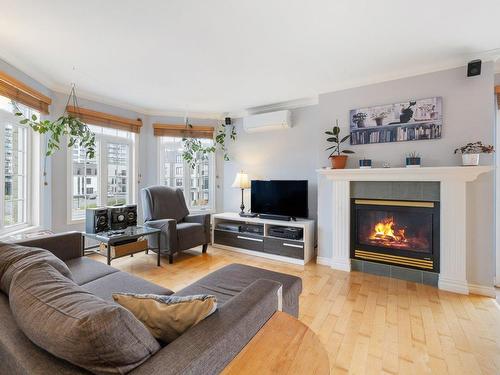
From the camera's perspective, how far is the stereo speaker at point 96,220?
118 inches

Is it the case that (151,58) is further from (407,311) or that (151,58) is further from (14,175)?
(407,311)

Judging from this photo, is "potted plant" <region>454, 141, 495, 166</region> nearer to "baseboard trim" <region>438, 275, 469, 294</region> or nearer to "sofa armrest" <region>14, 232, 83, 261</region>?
"baseboard trim" <region>438, 275, 469, 294</region>

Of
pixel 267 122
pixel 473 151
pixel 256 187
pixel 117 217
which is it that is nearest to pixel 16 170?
pixel 117 217

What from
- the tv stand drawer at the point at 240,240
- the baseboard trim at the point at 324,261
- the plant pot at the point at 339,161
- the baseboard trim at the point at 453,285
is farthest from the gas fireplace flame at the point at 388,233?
the tv stand drawer at the point at 240,240

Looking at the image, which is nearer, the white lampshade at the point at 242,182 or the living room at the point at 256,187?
the living room at the point at 256,187

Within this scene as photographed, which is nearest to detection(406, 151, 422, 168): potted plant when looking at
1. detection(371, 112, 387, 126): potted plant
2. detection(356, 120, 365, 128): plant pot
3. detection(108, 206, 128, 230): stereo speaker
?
detection(371, 112, 387, 126): potted plant

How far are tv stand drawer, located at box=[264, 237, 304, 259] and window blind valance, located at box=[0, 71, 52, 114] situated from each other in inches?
127

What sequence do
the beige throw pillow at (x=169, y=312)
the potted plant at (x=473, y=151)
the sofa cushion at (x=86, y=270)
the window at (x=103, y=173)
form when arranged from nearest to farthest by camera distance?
the beige throw pillow at (x=169, y=312)
the sofa cushion at (x=86, y=270)
the potted plant at (x=473, y=151)
the window at (x=103, y=173)

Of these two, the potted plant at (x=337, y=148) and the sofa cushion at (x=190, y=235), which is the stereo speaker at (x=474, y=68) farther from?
the sofa cushion at (x=190, y=235)

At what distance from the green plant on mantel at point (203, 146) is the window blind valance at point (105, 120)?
81 cm

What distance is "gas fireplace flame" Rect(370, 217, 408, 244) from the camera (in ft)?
9.25

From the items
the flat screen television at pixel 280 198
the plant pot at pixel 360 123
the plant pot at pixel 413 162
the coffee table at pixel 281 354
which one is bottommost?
the coffee table at pixel 281 354

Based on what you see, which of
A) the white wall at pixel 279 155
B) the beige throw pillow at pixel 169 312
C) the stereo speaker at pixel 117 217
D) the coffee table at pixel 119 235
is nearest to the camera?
the beige throw pillow at pixel 169 312

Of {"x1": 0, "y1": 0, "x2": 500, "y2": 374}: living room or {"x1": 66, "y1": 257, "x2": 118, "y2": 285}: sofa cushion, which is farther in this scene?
Answer: {"x1": 66, "y1": 257, "x2": 118, "y2": 285}: sofa cushion
